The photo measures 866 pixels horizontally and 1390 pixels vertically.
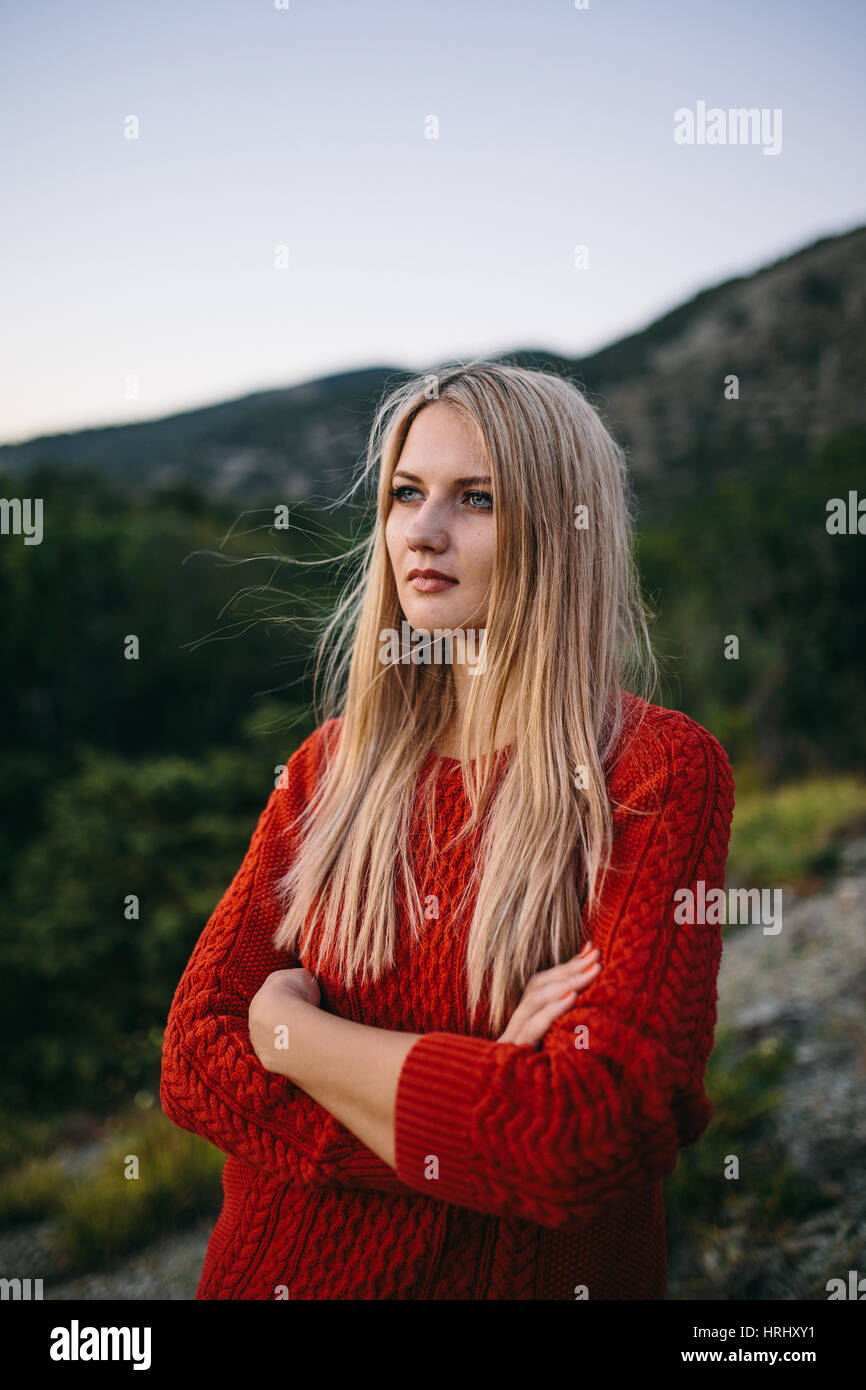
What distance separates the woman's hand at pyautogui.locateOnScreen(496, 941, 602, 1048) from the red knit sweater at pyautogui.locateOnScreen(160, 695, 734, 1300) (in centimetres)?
3

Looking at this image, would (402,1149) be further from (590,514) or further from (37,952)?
(37,952)

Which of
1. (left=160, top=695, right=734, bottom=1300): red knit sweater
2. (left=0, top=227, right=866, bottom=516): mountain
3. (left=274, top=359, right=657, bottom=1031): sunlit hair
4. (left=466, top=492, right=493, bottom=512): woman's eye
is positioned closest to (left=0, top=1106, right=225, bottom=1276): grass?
(left=160, top=695, right=734, bottom=1300): red knit sweater

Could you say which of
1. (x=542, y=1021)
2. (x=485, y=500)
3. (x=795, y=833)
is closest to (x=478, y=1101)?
(x=542, y=1021)

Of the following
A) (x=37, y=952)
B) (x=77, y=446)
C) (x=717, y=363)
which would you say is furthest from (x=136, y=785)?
(x=717, y=363)

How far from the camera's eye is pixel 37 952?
22.2 feet

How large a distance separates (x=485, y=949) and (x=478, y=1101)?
269 millimetres

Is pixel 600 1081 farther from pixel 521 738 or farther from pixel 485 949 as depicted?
pixel 521 738

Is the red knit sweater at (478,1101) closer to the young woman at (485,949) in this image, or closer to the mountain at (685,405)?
the young woman at (485,949)

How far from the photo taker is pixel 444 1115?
49.4 inches

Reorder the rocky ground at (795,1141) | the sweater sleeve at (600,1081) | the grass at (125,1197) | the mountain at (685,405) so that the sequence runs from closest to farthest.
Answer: the sweater sleeve at (600,1081), the rocky ground at (795,1141), the grass at (125,1197), the mountain at (685,405)

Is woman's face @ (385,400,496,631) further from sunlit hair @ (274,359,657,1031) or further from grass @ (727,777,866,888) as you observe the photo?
grass @ (727,777,866,888)

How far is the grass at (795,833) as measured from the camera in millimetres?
6480


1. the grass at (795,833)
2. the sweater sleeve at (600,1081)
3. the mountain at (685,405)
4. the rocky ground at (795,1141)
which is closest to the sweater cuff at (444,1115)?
the sweater sleeve at (600,1081)

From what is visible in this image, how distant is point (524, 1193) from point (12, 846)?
826cm
